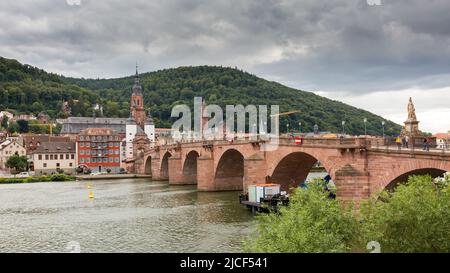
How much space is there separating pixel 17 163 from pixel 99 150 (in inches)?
844

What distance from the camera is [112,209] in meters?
54.4

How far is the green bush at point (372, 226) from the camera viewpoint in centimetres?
1920

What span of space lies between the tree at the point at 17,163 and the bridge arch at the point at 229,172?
75.4 meters

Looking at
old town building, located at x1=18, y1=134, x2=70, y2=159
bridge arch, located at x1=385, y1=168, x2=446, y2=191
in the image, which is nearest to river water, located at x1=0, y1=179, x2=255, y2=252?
bridge arch, located at x1=385, y1=168, x2=446, y2=191

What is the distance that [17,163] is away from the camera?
12744 cm

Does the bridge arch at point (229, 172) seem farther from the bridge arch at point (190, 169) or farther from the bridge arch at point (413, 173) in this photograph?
the bridge arch at point (413, 173)

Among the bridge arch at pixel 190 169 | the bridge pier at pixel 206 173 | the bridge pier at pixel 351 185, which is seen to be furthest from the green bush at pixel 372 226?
the bridge arch at pixel 190 169

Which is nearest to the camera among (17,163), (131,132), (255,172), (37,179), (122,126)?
(255,172)

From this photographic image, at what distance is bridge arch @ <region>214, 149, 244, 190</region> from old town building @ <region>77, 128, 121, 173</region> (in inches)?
2703

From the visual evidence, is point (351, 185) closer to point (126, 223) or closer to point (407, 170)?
point (407, 170)

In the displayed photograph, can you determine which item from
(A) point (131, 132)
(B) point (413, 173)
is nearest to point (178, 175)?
(B) point (413, 173)

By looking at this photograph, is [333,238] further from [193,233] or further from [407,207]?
[193,233]

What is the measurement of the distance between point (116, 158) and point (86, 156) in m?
8.68

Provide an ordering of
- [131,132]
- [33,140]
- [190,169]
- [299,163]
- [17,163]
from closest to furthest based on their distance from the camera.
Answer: [299,163] → [190,169] → [17,163] → [33,140] → [131,132]
